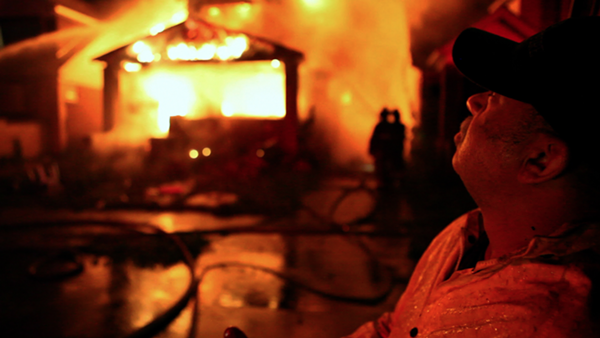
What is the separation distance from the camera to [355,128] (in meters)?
5.70

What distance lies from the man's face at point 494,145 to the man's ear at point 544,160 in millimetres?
20

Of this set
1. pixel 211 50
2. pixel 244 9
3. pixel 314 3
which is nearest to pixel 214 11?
pixel 244 9

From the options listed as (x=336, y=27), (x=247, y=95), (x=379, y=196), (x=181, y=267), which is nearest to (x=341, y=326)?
(x=181, y=267)

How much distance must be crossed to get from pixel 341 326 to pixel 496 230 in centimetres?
215

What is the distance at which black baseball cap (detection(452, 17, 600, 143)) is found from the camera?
72 cm

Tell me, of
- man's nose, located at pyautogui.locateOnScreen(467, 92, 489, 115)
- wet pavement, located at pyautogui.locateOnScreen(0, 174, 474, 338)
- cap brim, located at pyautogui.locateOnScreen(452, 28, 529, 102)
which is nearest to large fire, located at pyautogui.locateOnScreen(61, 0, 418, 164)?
wet pavement, located at pyautogui.locateOnScreen(0, 174, 474, 338)

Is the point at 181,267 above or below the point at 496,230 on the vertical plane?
below

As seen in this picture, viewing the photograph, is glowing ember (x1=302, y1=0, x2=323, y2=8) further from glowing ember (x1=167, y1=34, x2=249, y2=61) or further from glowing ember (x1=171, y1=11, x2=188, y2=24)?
glowing ember (x1=171, y1=11, x2=188, y2=24)

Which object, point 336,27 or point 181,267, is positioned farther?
point 336,27

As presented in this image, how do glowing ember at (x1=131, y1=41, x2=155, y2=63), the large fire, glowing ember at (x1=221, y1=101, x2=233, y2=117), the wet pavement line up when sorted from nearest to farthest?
the wet pavement → the large fire → glowing ember at (x1=131, y1=41, x2=155, y2=63) → glowing ember at (x1=221, y1=101, x2=233, y2=117)

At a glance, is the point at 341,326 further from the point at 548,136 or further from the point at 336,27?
the point at 336,27

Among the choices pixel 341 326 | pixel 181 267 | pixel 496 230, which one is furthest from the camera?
pixel 181 267

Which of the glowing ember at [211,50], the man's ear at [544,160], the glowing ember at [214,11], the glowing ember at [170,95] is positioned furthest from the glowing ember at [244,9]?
the man's ear at [544,160]

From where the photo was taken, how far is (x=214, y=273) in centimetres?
379
